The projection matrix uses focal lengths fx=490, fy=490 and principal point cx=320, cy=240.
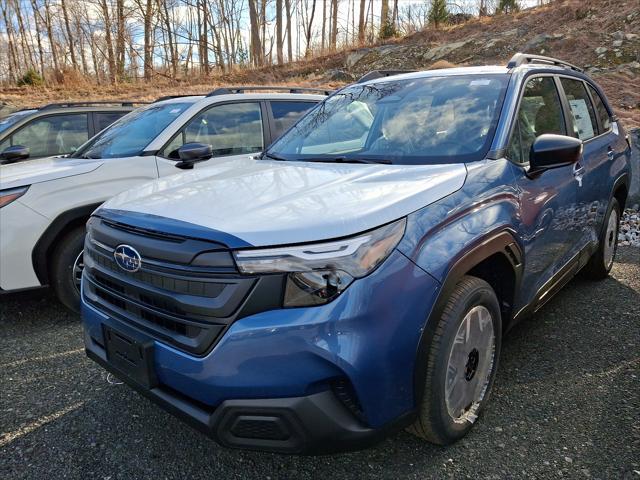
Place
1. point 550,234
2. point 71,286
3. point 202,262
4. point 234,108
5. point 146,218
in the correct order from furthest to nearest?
point 234,108 < point 71,286 < point 550,234 < point 146,218 < point 202,262

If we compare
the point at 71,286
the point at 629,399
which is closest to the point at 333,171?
the point at 629,399

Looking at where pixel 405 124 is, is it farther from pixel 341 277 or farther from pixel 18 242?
pixel 18 242

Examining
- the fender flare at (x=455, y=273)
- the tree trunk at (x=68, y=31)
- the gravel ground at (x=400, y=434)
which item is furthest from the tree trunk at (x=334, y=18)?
the fender flare at (x=455, y=273)

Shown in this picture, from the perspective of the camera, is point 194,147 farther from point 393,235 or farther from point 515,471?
point 515,471

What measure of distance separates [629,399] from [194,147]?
333cm

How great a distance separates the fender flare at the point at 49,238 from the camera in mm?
3584

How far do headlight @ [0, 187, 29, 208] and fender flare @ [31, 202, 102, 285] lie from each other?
11.6 inches

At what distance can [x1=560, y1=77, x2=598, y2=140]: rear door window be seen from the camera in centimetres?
355

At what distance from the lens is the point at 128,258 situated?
79.6 inches

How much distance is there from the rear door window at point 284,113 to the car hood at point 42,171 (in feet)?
6.02

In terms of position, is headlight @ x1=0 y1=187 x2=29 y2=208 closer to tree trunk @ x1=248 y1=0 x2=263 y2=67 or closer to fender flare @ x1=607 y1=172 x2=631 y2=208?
fender flare @ x1=607 y1=172 x2=631 y2=208

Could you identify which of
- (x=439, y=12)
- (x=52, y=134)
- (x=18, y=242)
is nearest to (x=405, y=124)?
(x=18, y=242)

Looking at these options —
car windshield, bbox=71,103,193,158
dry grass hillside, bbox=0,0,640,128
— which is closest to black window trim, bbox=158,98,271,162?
car windshield, bbox=71,103,193,158

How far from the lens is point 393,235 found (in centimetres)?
183
